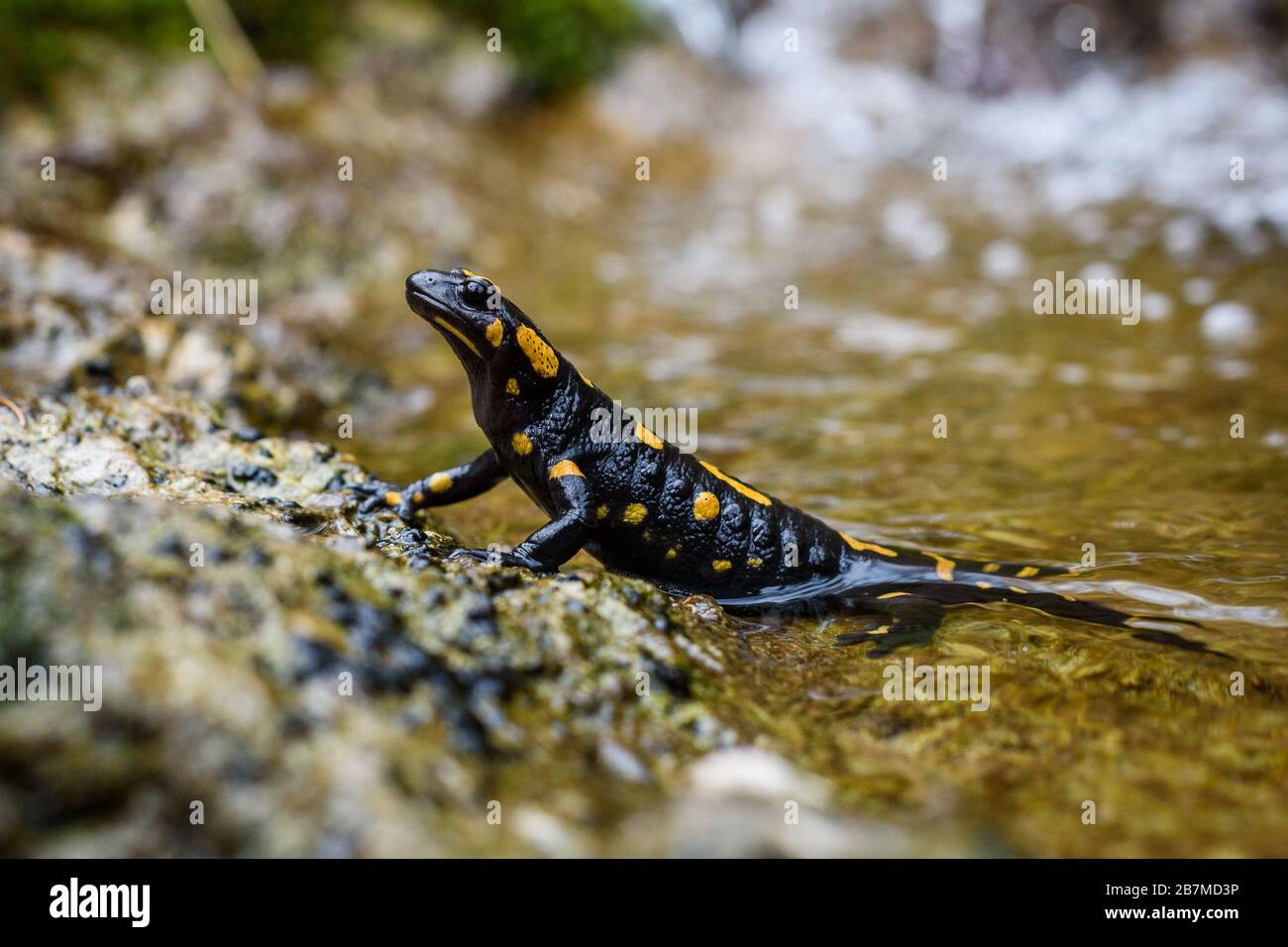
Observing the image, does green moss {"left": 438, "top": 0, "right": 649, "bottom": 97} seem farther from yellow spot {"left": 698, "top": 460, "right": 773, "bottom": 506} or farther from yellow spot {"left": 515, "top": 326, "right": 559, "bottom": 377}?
yellow spot {"left": 698, "top": 460, "right": 773, "bottom": 506}

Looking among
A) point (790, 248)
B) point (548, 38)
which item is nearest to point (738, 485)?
point (790, 248)

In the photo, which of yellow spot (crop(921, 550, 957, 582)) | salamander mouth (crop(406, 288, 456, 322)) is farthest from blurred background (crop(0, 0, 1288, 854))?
salamander mouth (crop(406, 288, 456, 322))

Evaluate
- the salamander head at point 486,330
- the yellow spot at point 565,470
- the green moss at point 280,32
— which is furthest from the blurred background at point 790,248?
the salamander head at point 486,330

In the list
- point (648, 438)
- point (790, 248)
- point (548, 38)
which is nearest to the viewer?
point (648, 438)

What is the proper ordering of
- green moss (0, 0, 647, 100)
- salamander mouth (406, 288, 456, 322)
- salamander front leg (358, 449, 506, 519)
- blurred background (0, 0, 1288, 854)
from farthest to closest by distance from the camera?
1. green moss (0, 0, 647, 100)
2. blurred background (0, 0, 1288, 854)
3. salamander front leg (358, 449, 506, 519)
4. salamander mouth (406, 288, 456, 322)

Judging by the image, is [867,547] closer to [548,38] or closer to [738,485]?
[738,485]

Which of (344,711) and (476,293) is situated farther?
(476,293)
